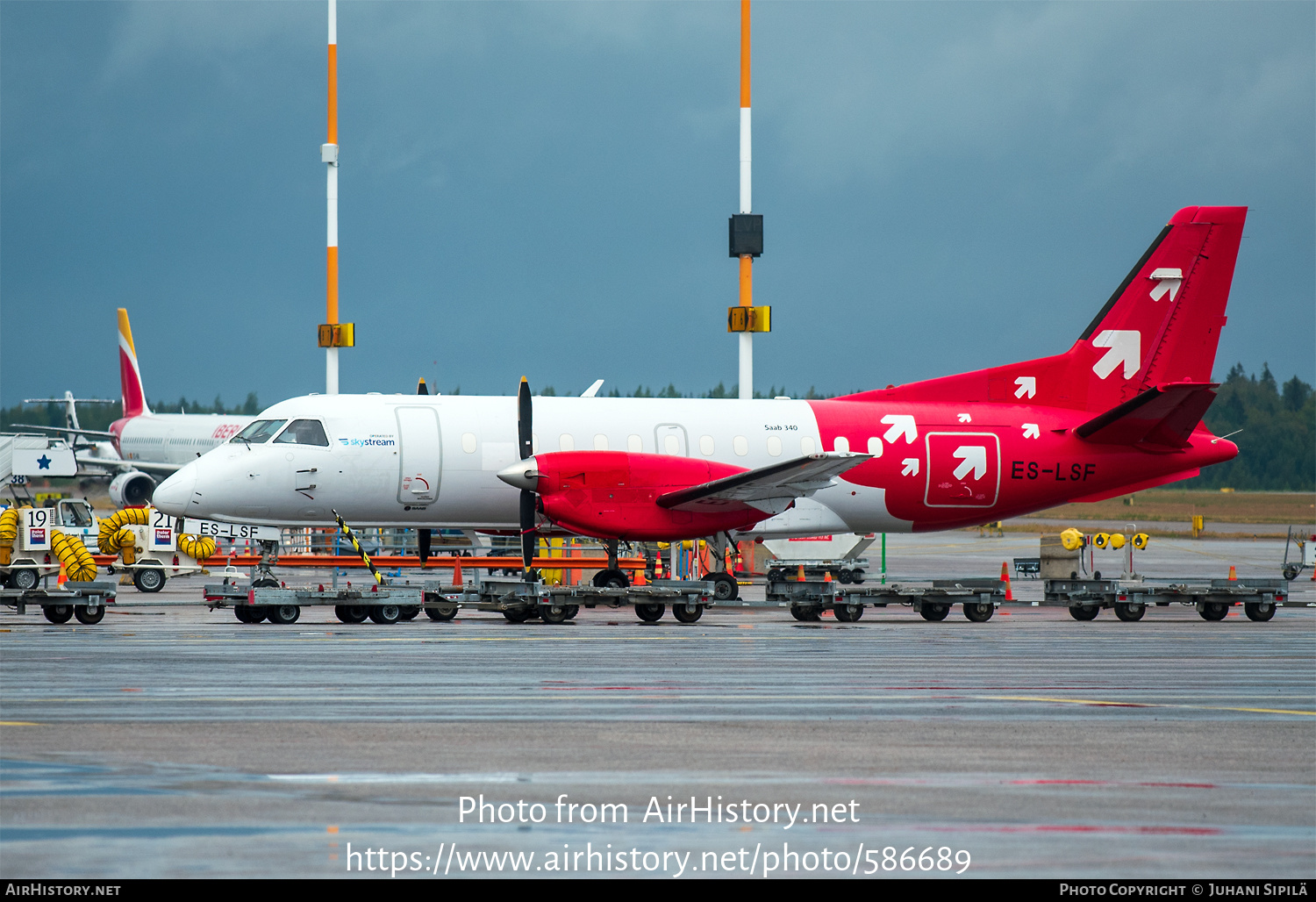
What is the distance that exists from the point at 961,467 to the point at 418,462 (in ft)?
32.0

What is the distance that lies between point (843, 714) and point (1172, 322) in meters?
18.2

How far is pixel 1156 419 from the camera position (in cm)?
2561

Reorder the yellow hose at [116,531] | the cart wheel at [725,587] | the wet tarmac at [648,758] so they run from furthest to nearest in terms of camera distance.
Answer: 1. the yellow hose at [116,531]
2. the cart wheel at [725,587]
3. the wet tarmac at [648,758]

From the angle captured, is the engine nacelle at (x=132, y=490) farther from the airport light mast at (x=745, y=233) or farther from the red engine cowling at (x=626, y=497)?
the red engine cowling at (x=626, y=497)

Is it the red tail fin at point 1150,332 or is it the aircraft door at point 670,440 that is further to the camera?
the red tail fin at point 1150,332

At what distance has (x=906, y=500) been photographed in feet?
85.2

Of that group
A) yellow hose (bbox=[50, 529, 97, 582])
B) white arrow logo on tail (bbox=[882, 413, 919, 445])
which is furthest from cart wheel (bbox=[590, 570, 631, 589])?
yellow hose (bbox=[50, 529, 97, 582])

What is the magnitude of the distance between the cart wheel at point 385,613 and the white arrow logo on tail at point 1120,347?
14194 mm

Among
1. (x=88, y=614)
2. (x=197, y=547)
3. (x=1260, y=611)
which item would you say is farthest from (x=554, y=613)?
(x=1260, y=611)

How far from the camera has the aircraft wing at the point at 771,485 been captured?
22453mm

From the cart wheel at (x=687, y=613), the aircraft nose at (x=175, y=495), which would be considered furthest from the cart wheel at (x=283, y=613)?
the cart wheel at (x=687, y=613)

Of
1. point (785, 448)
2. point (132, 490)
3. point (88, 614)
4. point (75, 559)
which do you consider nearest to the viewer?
point (88, 614)

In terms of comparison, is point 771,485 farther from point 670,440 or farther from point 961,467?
point 961,467
